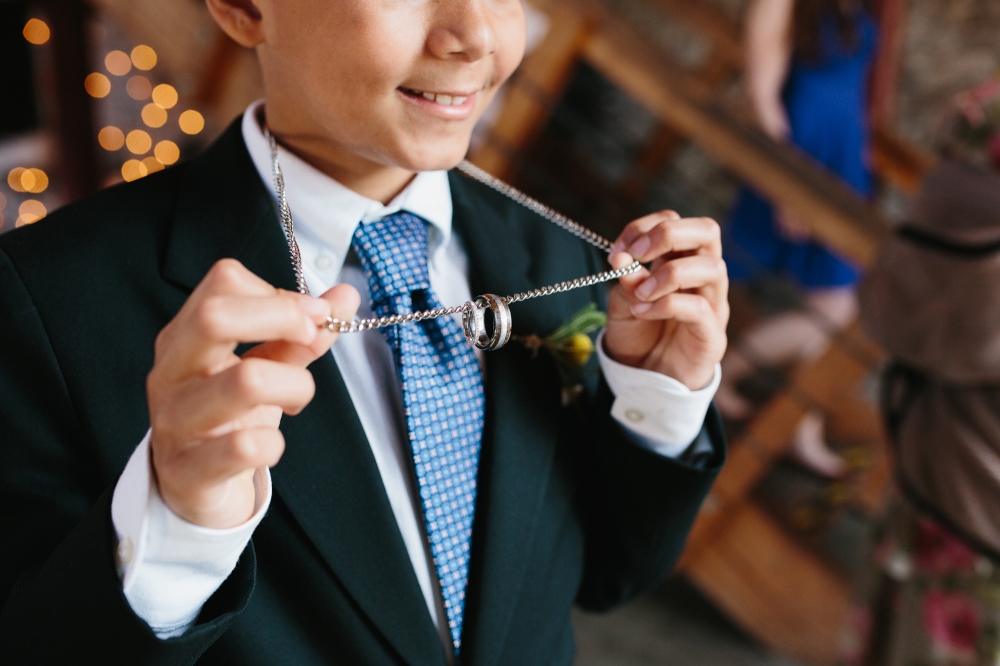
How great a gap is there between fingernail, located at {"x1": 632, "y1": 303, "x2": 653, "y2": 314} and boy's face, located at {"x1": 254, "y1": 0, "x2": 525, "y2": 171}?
0.26 m

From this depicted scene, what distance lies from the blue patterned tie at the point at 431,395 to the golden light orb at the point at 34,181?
379 cm

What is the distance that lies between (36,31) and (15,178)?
2.42ft

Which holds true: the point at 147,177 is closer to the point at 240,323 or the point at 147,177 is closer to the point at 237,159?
the point at 237,159

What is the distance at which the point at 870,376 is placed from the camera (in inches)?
144

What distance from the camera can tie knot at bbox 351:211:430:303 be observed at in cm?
81

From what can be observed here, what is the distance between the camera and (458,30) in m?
0.69

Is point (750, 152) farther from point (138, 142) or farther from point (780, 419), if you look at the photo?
point (138, 142)

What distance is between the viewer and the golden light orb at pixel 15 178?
377cm

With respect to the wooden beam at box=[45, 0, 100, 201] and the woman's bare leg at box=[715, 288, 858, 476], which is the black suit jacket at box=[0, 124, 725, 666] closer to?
the woman's bare leg at box=[715, 288, 858, 476]

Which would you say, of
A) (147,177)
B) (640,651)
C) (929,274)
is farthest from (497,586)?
(640,651)

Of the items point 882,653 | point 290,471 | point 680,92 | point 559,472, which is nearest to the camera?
point 290,471

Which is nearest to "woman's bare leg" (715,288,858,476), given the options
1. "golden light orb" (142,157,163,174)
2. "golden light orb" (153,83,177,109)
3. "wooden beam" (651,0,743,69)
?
"wooden beam" (651,0,743,69)

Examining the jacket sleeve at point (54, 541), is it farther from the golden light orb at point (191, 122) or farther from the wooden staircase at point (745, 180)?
Answer: the golden light orb at point (191, 122)

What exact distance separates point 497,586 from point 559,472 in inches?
7.4
